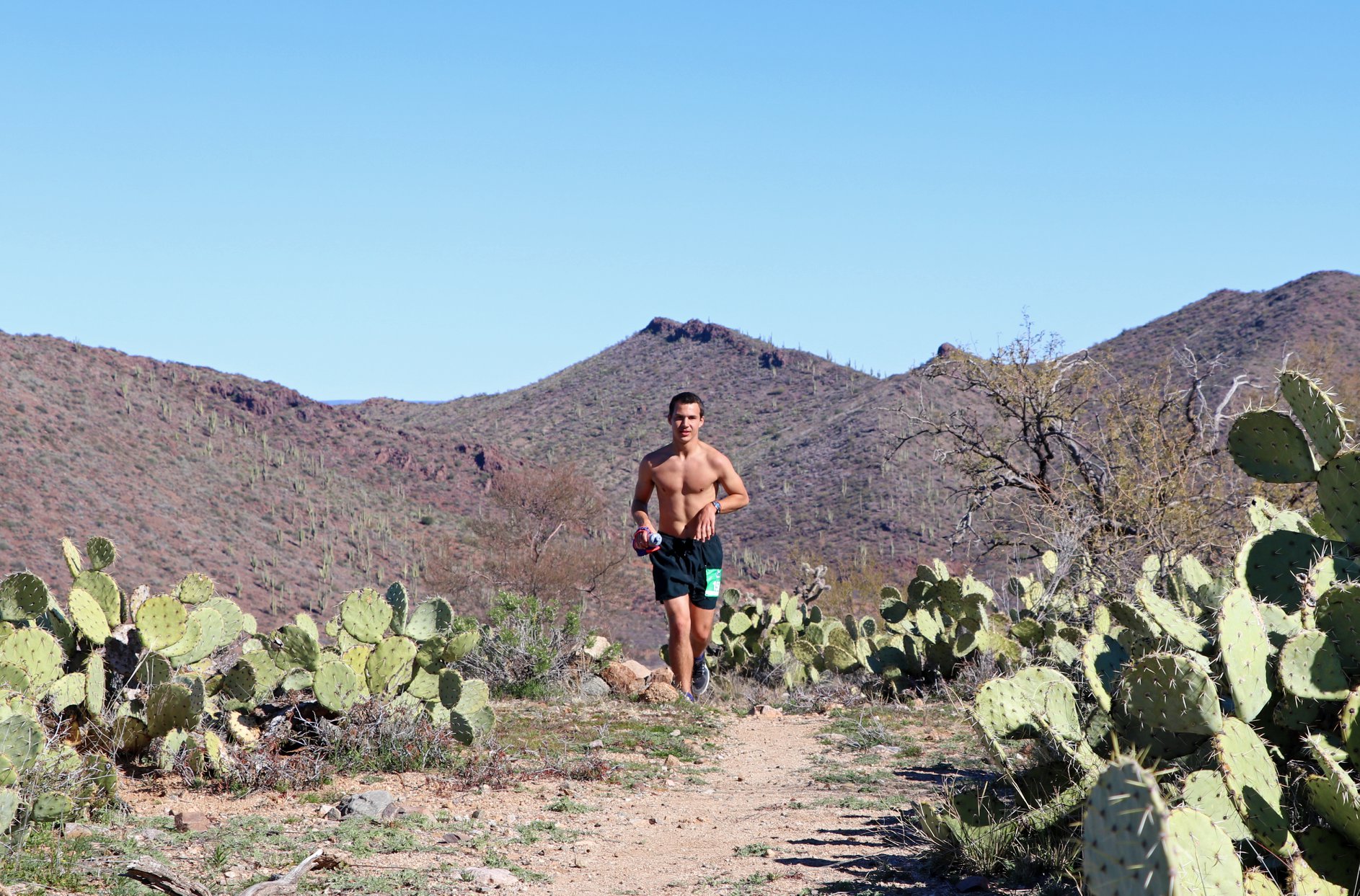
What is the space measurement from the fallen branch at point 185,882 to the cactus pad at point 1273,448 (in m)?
3.56

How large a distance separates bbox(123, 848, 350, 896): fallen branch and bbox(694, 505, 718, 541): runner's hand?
4218 millimetres

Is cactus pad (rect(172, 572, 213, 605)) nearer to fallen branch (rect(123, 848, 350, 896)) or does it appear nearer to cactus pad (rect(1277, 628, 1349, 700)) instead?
fallen branch (rect(123, 848, 350, 896))

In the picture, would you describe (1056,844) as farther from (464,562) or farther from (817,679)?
(464,562)

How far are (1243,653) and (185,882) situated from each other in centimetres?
303

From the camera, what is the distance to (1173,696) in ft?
9.73

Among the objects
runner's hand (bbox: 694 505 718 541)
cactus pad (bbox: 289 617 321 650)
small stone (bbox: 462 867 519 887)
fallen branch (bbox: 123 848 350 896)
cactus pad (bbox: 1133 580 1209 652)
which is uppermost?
runner's hand (bbox: 694 505 718 541)

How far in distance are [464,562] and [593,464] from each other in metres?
17.0

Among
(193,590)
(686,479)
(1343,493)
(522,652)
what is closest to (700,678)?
(522,652)

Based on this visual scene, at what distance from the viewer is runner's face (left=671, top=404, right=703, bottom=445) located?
7.66 m

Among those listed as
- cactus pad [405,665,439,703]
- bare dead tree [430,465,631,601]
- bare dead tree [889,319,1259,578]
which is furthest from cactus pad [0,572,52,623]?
bare dead tree [430,465,631,601]

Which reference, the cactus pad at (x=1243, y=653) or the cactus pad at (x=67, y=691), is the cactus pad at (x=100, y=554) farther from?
the cactus pad at (x=1243, y=653)

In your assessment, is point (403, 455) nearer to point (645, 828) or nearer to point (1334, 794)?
point (645, 828)

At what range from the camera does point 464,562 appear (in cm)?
2455

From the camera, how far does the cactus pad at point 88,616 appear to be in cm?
466
